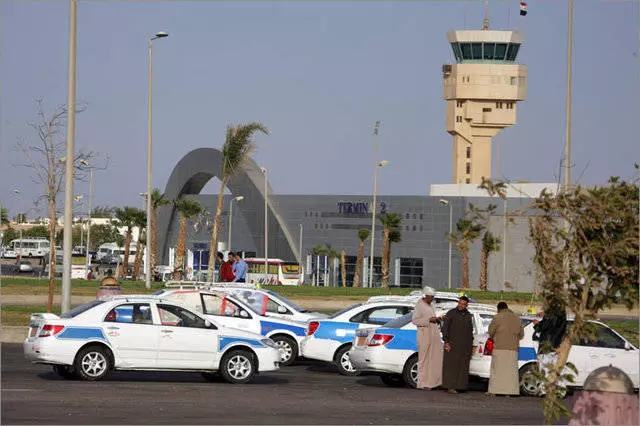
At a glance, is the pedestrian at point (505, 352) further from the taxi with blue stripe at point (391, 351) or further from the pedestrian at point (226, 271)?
the pedestrian at point (226, 271)

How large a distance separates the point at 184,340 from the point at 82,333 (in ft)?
5.39

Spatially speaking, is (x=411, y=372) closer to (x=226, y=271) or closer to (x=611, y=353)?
(x=611, y=353)

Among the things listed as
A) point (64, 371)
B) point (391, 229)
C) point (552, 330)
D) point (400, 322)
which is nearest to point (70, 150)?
point (64, 371)

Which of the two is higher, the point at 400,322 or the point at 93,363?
the point at 400,322

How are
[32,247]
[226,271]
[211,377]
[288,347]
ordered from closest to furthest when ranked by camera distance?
[211,377]
[288,347]
[226,271]
[32,247]

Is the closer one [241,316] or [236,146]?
[241,316]

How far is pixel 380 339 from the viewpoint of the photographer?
20.8 metres

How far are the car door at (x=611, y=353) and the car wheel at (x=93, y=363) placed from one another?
7.81 meters

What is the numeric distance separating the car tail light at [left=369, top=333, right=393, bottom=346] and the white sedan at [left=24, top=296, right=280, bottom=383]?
1661 mm

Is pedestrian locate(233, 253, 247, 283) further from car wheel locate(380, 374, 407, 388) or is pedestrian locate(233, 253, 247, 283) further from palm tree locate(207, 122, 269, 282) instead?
palm tree locate(207, 122, 269, 282)

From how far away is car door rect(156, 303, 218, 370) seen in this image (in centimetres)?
1986

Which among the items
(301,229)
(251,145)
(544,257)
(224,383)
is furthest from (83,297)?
(301,229)

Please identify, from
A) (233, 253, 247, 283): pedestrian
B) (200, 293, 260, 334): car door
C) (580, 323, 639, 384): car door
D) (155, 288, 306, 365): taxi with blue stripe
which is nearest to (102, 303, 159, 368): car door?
(155, 288, 306, 365): taxi with blue stripe

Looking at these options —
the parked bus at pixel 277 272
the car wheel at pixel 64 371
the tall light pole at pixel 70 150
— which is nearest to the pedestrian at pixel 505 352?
the car wheel at pixel 64 371
